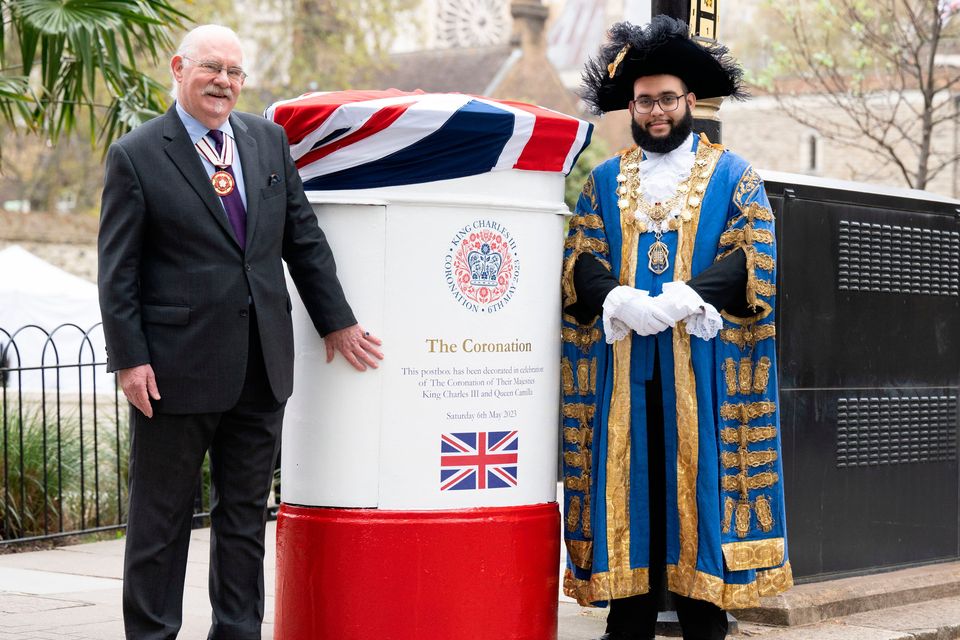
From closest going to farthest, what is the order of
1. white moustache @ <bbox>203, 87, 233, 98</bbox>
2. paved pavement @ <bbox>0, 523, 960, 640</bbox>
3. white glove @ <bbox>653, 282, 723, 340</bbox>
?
1. white moustache @ <bbox>203, 87, 233, 98</bbox>
2. white glove @ <bbox>653, 282, 723, 340</bbox>
3. paved pavement @ <bbox>0, 523, 960, 640</bbox>

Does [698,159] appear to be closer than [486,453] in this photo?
No

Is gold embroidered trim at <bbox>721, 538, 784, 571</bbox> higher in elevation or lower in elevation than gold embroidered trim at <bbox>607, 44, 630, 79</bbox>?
lower

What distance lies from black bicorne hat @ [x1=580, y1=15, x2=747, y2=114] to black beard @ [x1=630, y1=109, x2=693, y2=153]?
0.15m

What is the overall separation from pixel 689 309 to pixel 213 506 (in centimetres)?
157

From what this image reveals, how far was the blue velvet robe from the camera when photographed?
4.54 m

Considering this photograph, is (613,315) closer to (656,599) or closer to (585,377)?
(585,377)

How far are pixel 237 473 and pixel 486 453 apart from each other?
2.46ft

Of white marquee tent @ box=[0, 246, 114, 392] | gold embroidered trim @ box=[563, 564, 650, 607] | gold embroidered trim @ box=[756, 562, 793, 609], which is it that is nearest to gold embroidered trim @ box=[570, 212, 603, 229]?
gold embroidered trim @ box=[563, 564, 650, 607]

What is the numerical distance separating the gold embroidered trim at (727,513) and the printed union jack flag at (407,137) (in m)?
1.23

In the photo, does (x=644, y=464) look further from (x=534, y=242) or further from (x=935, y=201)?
(x=935, y=201)

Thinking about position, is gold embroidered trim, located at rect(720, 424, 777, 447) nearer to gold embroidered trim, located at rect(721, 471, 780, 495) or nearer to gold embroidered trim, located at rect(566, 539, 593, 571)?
gold embroidered trim, located at rect(721, 471, 780, 495)

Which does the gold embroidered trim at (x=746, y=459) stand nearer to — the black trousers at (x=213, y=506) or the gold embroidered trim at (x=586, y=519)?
the gold embroidered trim at (x=586, y=519)

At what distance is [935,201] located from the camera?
20.1 ft

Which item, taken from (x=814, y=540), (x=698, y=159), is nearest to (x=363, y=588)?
(x=698, y=159)
